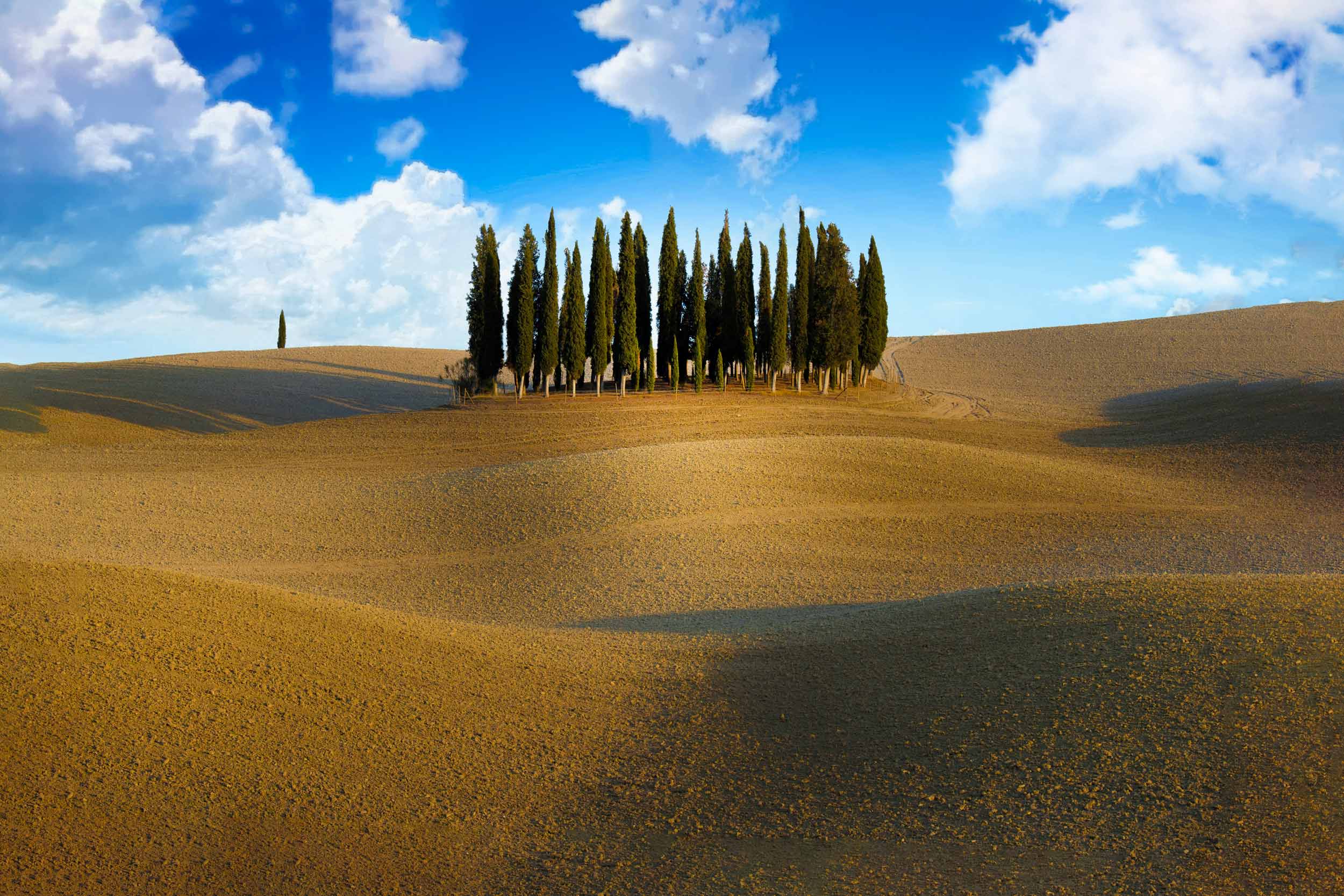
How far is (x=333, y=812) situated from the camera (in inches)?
252

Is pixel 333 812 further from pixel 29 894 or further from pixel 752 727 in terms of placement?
pixel 752 727

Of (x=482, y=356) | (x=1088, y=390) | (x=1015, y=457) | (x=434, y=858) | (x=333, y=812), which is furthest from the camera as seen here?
(x=1088, y=390)

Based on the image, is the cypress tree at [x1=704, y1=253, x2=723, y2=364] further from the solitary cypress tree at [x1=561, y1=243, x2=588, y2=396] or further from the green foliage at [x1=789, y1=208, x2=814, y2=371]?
the solitary cypress tree at [x1=561, y1=243, x2=588, y2=396]

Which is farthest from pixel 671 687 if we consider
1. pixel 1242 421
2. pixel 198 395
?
pixel 198 395

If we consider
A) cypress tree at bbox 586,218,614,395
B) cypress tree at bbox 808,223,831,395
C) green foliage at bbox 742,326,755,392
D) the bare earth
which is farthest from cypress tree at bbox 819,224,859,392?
the bare earth

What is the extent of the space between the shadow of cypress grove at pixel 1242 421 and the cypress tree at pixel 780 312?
12.4m

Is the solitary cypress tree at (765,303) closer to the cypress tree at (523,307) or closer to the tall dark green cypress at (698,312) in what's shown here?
the tall dark green cypress at (698,312)

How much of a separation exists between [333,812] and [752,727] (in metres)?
3.48

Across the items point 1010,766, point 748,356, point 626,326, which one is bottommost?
point 1010,766

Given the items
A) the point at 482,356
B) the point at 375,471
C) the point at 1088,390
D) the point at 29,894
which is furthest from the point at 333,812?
the point at 1088,390

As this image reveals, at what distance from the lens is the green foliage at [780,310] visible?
3806cm

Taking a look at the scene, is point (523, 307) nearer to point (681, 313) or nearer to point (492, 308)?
point (492, 308)

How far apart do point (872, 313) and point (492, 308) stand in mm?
17324

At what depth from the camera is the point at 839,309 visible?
3709 centimetres
